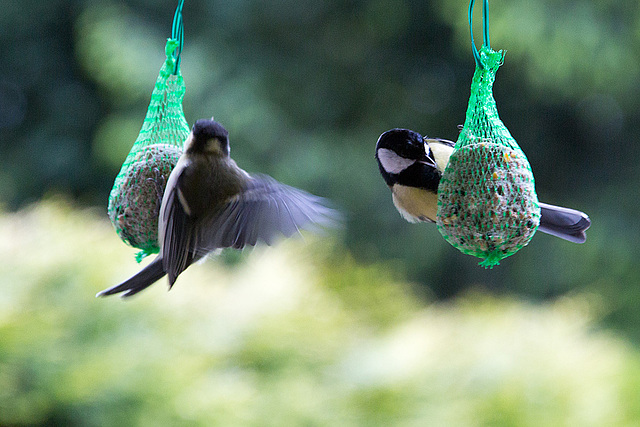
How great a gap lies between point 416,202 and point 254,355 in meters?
1.74

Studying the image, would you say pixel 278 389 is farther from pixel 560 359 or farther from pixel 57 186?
pixel 57 186

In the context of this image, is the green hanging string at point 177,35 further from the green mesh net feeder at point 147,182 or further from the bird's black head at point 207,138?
the bird's black head at point 207,138

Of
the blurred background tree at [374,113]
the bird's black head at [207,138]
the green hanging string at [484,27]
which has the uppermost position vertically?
the blurred background tree at [374,113]

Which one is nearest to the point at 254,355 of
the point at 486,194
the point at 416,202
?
the point at 416,202

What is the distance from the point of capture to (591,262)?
19.6ft

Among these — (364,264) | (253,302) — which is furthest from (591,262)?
(253,302)

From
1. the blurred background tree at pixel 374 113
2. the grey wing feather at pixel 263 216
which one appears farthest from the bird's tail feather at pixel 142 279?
the blurred background tree at pixel 374 113

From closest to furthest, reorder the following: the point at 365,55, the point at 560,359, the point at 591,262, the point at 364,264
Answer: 1. the point at 560,359
2. the point at 364,264
3. the point at 591,262
4. the point at 365,55

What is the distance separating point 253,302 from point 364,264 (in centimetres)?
212

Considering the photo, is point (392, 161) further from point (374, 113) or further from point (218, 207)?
point (374, 113)

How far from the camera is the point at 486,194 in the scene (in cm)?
146

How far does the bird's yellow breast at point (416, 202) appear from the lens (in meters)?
1.64

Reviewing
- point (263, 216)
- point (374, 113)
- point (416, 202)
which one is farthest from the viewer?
point (374, 113)

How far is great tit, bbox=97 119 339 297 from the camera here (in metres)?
1.52
